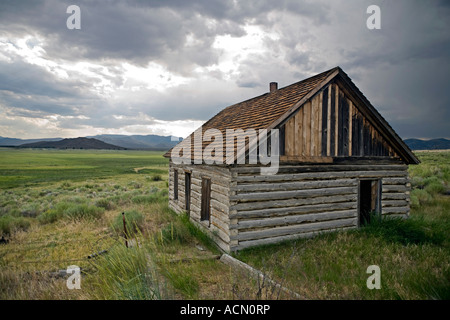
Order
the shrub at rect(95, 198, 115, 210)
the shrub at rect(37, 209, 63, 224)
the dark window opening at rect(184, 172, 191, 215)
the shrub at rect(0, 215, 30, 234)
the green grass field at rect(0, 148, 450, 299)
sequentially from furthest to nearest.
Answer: the shrub at rect(95, 198, 115, 210), the shrub at rect(37, 209, 63, 224), the dark window opening at rect(184, 172, 191, 215), the shrub at rect(0, 215, 30, 234), the green grass field at rect(0, 148, 450, 299)

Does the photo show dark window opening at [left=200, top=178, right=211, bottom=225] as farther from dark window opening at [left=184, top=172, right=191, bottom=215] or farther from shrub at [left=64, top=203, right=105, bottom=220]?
shrub at [left=64, top=203, right=105, bottom=220]

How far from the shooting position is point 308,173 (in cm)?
780

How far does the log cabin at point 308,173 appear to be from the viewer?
23.2 ft

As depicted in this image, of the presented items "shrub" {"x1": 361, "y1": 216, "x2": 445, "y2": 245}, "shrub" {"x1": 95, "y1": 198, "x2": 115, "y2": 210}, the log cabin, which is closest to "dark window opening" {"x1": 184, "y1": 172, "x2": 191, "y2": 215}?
the log cabin

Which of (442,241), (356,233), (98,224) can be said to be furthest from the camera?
(98,224)

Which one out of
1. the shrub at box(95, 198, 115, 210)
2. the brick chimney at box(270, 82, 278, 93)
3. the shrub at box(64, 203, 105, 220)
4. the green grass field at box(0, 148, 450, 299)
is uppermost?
the brick chimney at box(270, 82, 278, 93)

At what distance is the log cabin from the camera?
23.2 ft

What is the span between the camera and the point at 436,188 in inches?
612

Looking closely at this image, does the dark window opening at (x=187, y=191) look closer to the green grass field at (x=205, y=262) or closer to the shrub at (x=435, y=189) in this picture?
the green grass field at (x=205, y=262)

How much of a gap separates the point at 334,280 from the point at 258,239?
2531 mm

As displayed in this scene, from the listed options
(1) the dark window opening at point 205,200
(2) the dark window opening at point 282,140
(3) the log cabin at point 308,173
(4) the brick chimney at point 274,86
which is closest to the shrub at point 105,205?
(3) the log cabin at point 308,173

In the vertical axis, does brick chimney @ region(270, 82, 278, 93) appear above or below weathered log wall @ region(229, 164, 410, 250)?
above
